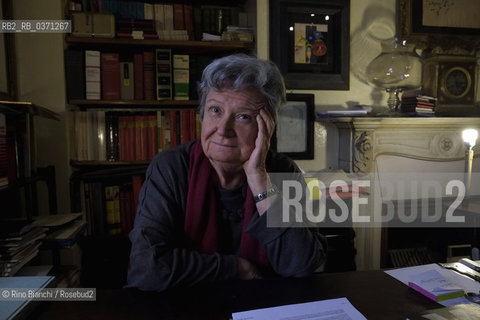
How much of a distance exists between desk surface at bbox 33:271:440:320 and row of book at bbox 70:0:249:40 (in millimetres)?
1741

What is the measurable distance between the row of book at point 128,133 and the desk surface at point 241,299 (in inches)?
57.2

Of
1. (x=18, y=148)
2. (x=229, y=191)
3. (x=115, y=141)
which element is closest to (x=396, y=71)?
(x=229, y=191)

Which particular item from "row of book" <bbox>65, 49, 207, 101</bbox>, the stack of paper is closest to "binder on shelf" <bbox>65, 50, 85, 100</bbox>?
"row of book" <bbox>65, 49, 207, 101</bbox>

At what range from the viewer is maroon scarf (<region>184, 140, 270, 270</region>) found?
3.28 ft

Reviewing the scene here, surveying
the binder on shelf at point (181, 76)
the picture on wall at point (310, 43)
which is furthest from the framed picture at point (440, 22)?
the binder on shelf at point (181, 76)

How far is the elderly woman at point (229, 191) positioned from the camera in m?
0.93

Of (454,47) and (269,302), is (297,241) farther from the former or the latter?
(454,47)

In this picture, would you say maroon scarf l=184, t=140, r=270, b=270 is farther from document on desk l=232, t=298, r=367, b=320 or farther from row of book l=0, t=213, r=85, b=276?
row of book l=0, t=213, r=85, b=276

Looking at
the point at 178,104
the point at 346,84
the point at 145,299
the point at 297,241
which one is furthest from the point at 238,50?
the point at 145,299

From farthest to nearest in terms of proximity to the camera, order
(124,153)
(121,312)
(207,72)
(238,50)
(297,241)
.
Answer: (238,50), (124,153), (207,72), (297,241), (121,312)

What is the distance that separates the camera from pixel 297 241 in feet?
3.04

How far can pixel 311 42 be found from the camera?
89.7 inches

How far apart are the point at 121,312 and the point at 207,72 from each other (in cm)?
73
